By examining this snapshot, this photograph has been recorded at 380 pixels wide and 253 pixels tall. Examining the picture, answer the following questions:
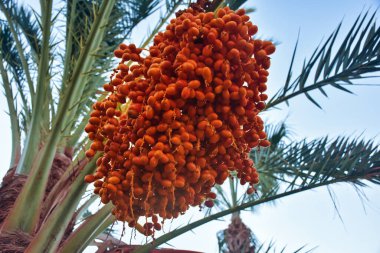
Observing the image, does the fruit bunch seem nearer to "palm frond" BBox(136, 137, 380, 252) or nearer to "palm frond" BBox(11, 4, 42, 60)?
"palm frond" BBox(136, 137, 380, 252)

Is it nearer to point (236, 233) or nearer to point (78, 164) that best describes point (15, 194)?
point (78, 164)

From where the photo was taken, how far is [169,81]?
1378mm

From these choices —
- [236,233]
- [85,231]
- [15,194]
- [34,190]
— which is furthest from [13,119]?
[236,233]

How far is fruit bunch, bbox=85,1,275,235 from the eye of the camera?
4.29 feet

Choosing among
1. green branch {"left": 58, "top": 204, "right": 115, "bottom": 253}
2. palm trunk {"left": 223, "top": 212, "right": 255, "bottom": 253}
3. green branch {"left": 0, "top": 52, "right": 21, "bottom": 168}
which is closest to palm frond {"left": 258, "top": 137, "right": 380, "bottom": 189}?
green branch {"left": 58, "top": 204, "right": 115, "bottom": 253}

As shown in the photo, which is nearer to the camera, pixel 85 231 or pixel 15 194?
pixel 85 231

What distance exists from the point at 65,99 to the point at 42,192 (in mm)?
461

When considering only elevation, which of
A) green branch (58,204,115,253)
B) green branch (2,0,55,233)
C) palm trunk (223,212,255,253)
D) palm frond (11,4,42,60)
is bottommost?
green branch (58,204,115,253)

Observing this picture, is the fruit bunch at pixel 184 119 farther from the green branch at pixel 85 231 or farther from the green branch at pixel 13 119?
the green branch at pixel 13 119

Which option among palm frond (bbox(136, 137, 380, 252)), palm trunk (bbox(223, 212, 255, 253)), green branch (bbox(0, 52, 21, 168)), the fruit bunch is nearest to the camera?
the fruit bunch

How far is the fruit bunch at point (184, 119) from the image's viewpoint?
1.31 m

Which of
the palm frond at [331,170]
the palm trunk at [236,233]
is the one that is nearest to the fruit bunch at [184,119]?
the palm frond at [331,170]

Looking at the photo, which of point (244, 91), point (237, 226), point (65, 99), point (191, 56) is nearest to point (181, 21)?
point (191, 56)

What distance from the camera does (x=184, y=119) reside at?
4.44 ft
